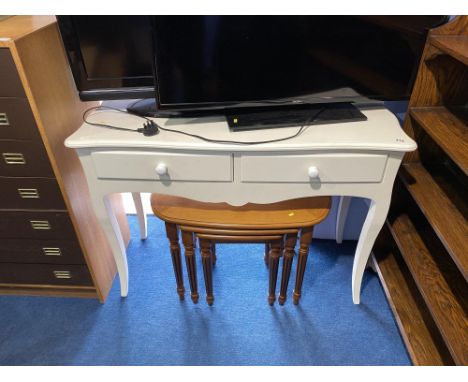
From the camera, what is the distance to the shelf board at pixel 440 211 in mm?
935

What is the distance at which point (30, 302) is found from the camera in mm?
1462

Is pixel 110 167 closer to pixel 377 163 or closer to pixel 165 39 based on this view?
pixel 165 39

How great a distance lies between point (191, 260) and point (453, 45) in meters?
1.05

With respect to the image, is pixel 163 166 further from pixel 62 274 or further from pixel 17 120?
pixel 62 274

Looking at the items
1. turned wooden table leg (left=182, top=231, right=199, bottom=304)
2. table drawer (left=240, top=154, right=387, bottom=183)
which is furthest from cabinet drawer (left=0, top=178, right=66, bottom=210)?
table drawer (left=240, top=154, right=387, bottom=183)

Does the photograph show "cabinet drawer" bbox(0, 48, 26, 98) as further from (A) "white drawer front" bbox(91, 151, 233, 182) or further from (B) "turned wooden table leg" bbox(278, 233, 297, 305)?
(B) "turned wooden table leg" bbox(278, 233, 297, 305)

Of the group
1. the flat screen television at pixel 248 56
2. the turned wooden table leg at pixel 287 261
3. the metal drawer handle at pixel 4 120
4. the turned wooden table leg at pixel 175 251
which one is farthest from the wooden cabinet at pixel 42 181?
the turned wooden table leg at pixel 287 261

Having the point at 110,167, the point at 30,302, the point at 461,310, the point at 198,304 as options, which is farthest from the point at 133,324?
the point at 461,310

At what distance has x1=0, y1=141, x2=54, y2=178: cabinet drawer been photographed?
1.04 metres

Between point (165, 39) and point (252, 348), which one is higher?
point (165, 39)

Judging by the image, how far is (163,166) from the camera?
1.00m

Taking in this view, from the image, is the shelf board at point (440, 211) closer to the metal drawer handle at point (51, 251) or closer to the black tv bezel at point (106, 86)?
the black tv bezel at point (106, 86)

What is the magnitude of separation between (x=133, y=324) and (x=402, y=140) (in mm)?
1177

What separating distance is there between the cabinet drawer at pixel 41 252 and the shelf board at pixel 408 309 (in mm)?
1202
